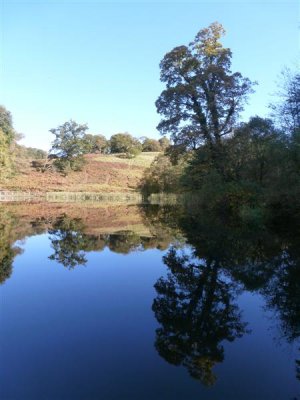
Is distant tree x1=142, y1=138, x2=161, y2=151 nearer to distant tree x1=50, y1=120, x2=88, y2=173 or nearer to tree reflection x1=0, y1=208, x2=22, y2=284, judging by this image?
distant tree x1=50, y1=120, x2=88, y2=173

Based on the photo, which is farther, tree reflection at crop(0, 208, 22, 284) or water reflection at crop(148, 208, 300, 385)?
tree reflection at crop(0, 208, 22, 284)

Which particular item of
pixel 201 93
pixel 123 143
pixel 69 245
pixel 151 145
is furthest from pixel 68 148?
pixel 69 245

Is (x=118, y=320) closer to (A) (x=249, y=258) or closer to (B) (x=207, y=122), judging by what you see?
(A) (x=249, y=258)

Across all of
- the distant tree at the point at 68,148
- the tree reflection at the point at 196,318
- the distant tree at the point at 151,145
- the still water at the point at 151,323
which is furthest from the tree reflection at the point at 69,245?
the distant tree at the point at 151,145

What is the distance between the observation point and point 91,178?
7588 cm

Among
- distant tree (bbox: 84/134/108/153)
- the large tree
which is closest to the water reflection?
the large tree

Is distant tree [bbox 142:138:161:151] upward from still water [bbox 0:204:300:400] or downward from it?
upward

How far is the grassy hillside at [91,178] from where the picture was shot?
64.9 metres

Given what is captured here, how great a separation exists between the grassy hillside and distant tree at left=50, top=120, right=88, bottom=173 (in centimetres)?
226

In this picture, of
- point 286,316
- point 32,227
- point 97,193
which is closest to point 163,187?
point 97,193

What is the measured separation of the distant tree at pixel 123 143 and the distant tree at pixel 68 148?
1815cm

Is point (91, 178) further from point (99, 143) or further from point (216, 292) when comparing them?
point (216, 292)

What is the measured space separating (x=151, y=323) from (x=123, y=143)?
316 feet

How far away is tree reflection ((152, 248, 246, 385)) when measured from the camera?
4.90 metres
